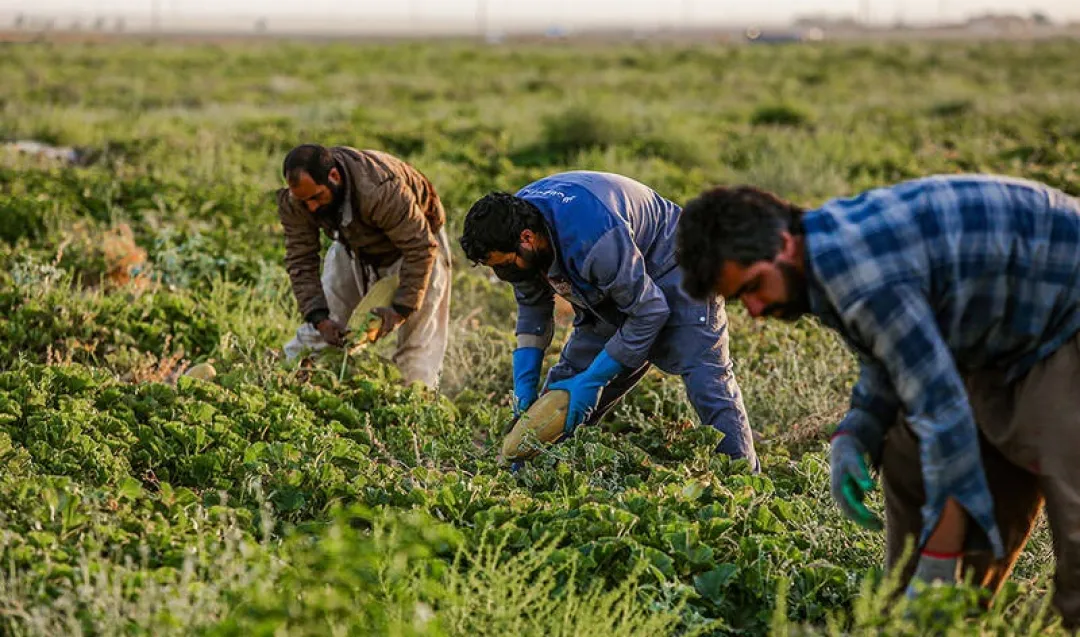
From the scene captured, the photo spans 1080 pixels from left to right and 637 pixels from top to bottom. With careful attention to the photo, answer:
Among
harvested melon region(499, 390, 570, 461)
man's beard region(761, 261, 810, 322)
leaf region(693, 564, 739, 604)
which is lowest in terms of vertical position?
leaf region(693, 564, 739, 604)

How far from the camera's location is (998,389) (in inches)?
117

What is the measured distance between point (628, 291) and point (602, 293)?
→ 0.37ft

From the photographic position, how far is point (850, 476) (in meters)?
2.92

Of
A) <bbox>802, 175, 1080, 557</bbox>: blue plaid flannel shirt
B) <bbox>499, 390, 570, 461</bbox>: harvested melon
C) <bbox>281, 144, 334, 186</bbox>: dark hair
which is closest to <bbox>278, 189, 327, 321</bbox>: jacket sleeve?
<bbox>281, 144, 334, 186</bbox>: dark hair

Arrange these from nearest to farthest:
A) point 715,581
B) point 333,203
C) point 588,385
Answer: point 715,581
point 588,385
point 333,203

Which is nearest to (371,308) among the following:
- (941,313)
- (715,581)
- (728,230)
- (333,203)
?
(333,203)

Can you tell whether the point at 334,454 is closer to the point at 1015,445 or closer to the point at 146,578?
the point at 146,578

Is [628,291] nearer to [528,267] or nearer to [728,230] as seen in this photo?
[528,267]

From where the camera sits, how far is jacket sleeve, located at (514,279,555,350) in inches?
184

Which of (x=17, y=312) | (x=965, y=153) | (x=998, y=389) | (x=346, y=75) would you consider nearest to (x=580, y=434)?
(x=998, y=389)

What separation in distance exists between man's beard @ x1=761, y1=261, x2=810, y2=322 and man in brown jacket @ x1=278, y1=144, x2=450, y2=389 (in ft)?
9.29

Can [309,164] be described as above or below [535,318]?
above

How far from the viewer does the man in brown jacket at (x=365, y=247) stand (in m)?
5.27

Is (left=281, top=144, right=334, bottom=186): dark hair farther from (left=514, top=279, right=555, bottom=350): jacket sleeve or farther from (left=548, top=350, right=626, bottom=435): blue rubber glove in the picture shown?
(left=548, top=350, right=626, bottom=435): blue rubber glove
